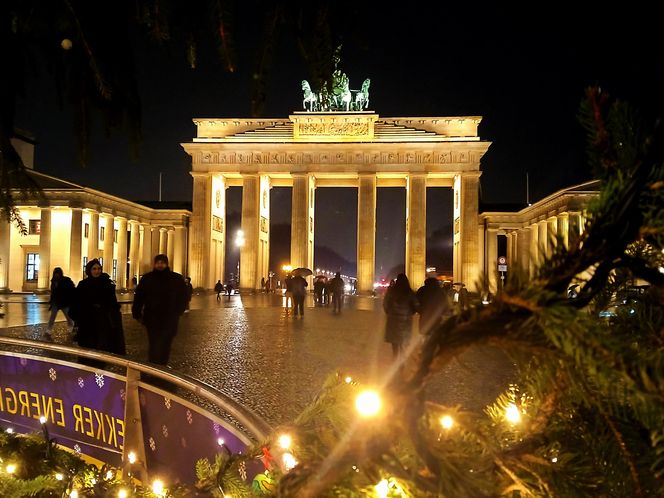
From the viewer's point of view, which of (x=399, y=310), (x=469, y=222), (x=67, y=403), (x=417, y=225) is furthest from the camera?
(x=417, y=225)

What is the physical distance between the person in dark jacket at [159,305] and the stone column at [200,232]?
4348 cm

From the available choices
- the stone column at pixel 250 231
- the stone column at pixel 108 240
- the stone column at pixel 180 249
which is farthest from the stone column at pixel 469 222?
the stone column at pixel 108 240

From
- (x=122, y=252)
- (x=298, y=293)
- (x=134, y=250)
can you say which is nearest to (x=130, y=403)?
(x=298, y=293)

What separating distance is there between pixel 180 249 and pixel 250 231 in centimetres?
1197

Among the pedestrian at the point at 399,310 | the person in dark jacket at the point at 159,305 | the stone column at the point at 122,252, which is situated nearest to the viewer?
the person in dark jacket at the point at 159,305

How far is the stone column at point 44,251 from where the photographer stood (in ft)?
146

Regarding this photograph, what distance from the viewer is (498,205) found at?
59156 mm

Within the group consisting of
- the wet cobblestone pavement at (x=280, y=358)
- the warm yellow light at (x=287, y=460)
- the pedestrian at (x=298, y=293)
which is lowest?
the wet cobblestone pavement at (x=280, y=358)

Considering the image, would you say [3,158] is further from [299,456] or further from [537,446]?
[537,446]

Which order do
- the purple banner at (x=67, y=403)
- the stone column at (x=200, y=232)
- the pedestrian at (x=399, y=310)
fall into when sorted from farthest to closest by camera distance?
the stone column at (x=200, y=232) → the pedestrian at (x=399, y=310) → the purple banner at (x=67, y=403)

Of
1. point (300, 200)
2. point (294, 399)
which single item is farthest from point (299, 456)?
point (300, 200)

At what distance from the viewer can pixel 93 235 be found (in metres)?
48.0

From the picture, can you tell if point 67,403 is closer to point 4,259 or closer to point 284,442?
point 284,442

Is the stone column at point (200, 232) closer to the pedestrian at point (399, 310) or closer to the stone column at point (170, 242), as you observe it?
the stone column at point (170, 242)
